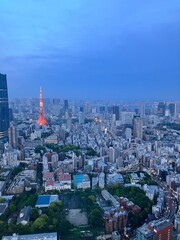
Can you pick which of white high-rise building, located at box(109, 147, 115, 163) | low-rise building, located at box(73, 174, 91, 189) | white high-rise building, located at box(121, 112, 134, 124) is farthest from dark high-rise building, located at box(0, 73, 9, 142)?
white high-rise building, located at box(121, 112, 134, 124)

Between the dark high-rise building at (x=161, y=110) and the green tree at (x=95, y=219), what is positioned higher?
the dark high-rise building at (x=161, y=110)

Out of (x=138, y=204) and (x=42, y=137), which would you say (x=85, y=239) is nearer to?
(x=138, y=204)

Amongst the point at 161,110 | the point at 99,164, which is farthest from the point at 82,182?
the point at 161,110

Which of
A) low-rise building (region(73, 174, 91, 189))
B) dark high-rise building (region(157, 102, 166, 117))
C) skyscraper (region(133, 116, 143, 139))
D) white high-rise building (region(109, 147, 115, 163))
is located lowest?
low-rise building (region(73, 174, 91, 189))

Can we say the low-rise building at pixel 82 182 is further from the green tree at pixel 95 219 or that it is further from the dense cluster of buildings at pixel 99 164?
the green tree at pixel 95 219

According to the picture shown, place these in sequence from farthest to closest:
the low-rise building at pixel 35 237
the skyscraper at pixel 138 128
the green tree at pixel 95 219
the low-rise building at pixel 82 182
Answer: the skyscraper at pixel 138 128 → the low-rise building at pixel 82 182 → the green tree at pixel 95 219 → the low-rise building at pixel 35 237

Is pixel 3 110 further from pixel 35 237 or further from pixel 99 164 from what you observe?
pixel 35 237

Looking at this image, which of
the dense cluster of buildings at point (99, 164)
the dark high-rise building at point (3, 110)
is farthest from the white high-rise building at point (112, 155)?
the dark high-rise building at point (3, 110)

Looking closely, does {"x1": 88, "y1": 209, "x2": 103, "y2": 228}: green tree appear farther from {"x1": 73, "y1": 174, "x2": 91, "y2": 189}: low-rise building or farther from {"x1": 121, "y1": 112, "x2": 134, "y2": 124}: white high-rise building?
{"x1": 121, "y1": 112, "x2": 134, "y2": 124}: white high-rise building

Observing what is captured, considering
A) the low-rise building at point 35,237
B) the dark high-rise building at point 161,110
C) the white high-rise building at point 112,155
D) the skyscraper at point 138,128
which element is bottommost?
the low-rise building at point 35,237

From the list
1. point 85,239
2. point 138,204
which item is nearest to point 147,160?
point 138,204

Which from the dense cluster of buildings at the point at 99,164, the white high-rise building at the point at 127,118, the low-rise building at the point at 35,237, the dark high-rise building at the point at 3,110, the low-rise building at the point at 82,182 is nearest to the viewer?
the low-rise building at the point at 35,237
